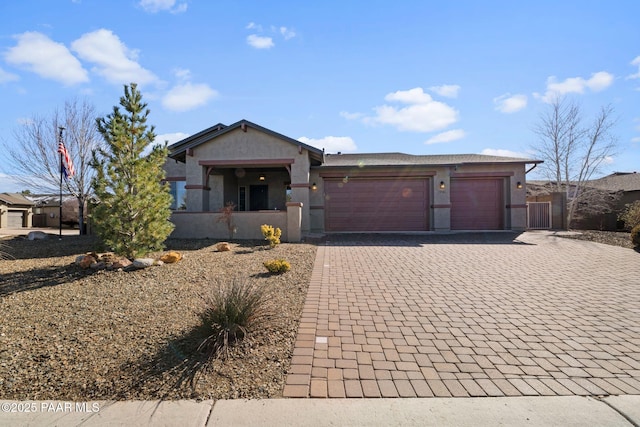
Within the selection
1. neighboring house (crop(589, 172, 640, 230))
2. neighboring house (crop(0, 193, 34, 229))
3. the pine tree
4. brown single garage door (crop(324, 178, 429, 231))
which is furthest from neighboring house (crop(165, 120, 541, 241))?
neighboring house (crop(0, 193, 34, 229))

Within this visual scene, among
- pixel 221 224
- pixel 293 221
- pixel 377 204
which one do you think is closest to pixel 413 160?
pixel 377 204

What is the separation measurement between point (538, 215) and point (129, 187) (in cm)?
1878

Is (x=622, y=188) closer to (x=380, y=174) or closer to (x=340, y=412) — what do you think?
(x=380, y=174)

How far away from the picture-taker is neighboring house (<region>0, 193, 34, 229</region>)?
86.9ft

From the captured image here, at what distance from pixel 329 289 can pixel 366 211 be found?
972 cm

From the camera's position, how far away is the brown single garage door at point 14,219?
27652 mm

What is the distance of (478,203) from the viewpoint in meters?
15.9

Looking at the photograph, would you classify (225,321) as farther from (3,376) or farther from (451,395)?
(451,395)

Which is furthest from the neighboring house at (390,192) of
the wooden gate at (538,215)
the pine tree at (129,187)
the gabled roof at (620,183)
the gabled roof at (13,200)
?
the gabled roof at (13,200)

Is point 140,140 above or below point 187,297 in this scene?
above

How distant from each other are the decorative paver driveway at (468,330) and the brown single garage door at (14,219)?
33.8 metres

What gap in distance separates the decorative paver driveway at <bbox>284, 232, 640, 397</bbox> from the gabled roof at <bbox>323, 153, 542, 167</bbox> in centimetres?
789

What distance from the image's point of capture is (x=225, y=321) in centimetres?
372

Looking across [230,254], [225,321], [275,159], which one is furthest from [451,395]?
[275,159]
